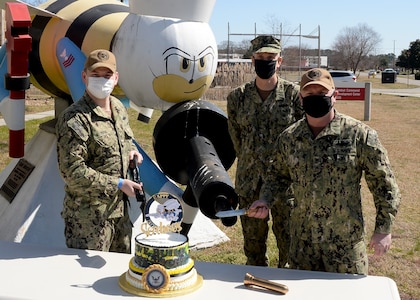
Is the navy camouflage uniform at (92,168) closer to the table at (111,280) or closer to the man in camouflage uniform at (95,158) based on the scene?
the man in camouflage uniform at (95,158)

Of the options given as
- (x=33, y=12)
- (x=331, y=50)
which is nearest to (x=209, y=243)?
(x=33, y=12)

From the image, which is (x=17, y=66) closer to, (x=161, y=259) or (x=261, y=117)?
(x=261, y=117)

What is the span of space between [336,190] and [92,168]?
1195mm

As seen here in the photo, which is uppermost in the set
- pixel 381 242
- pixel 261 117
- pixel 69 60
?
pixel 69 60

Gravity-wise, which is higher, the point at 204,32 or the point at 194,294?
the point at 204,32

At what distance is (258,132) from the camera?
3.37 meters

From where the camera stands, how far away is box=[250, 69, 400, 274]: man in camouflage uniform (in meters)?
2.48

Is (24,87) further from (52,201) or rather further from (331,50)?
(331,50)

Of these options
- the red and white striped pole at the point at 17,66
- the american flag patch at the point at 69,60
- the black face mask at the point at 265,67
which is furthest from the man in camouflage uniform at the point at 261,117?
the red and white striped pole at the point at 17,66

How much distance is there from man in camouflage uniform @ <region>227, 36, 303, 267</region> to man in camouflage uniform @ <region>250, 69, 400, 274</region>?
661mm

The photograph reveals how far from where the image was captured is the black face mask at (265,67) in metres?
3.27

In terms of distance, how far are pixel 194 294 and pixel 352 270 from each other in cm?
79

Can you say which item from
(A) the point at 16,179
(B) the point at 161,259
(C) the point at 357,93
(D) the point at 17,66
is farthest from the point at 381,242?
(C) the point at 357,93

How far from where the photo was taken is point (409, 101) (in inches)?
851
